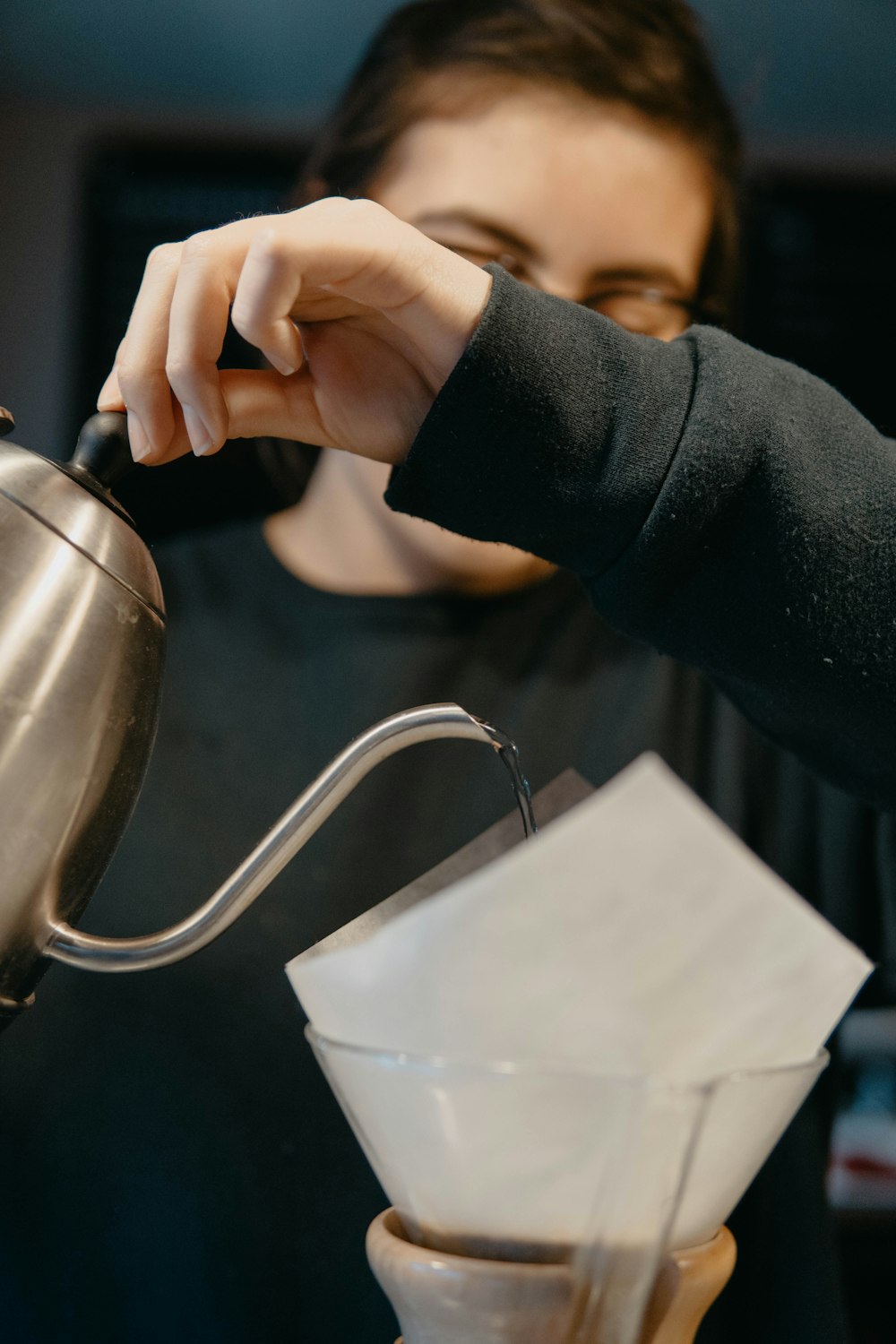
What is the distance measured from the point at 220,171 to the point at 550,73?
993 mm

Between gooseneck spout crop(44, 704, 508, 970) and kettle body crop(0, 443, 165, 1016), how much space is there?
0.02 metres

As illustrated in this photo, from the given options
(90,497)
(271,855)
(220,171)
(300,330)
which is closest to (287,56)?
(220,171)

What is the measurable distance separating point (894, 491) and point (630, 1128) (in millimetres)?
302

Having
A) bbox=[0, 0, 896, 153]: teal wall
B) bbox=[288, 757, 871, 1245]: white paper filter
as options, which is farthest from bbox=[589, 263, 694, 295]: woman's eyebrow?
bbox=[0, 0, 896, 153]: teal wall

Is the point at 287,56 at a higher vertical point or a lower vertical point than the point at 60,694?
higher

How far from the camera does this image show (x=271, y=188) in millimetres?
1657

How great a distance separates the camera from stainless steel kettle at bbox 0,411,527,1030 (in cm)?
34

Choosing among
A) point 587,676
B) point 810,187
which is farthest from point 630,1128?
point 810,187

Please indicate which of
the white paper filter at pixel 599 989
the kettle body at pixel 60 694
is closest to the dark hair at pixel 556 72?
the kettle body at pixel 60 694

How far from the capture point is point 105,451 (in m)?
0.41

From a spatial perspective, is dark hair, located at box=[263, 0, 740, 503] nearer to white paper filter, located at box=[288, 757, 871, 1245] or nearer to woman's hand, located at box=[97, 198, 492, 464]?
woman's hand, located at box=[97, 198, 492, 464]

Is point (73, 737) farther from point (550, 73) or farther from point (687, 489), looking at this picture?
point (550, 73)

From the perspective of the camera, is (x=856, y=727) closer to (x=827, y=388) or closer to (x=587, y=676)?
(x=827, y=388)

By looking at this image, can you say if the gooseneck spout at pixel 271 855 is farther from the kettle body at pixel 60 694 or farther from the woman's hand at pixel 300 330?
the woman's hand at pixel 300 330
